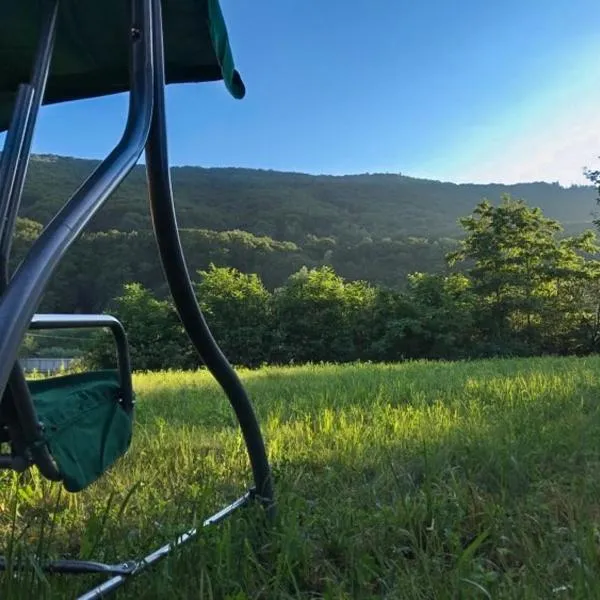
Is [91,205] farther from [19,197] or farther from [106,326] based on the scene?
[106,326]

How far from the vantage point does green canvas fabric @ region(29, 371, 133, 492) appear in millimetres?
921

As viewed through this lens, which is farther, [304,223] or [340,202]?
[340,202]

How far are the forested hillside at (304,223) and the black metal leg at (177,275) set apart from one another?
16956mm

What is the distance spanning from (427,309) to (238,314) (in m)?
6.28

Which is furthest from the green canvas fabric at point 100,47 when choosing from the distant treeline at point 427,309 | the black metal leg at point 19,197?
the distant treeline at point 427,309

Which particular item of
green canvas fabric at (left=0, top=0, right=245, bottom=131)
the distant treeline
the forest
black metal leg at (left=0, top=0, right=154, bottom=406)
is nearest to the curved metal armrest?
black metal leg at (left=0, top=0, right=154, bottom=406)

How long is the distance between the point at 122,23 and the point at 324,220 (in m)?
51.8

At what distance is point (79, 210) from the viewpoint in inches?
26.6

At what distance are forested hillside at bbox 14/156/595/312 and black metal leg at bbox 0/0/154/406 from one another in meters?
17.4

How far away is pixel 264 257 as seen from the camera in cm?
3588

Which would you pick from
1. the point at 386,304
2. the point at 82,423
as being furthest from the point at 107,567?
the point at 386,304

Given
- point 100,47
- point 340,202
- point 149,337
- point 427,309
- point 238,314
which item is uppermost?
point 340,202

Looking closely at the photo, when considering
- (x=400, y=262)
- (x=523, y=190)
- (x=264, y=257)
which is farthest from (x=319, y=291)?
(x=523, y=190)

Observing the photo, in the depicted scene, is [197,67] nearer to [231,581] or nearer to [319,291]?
[231,581]
